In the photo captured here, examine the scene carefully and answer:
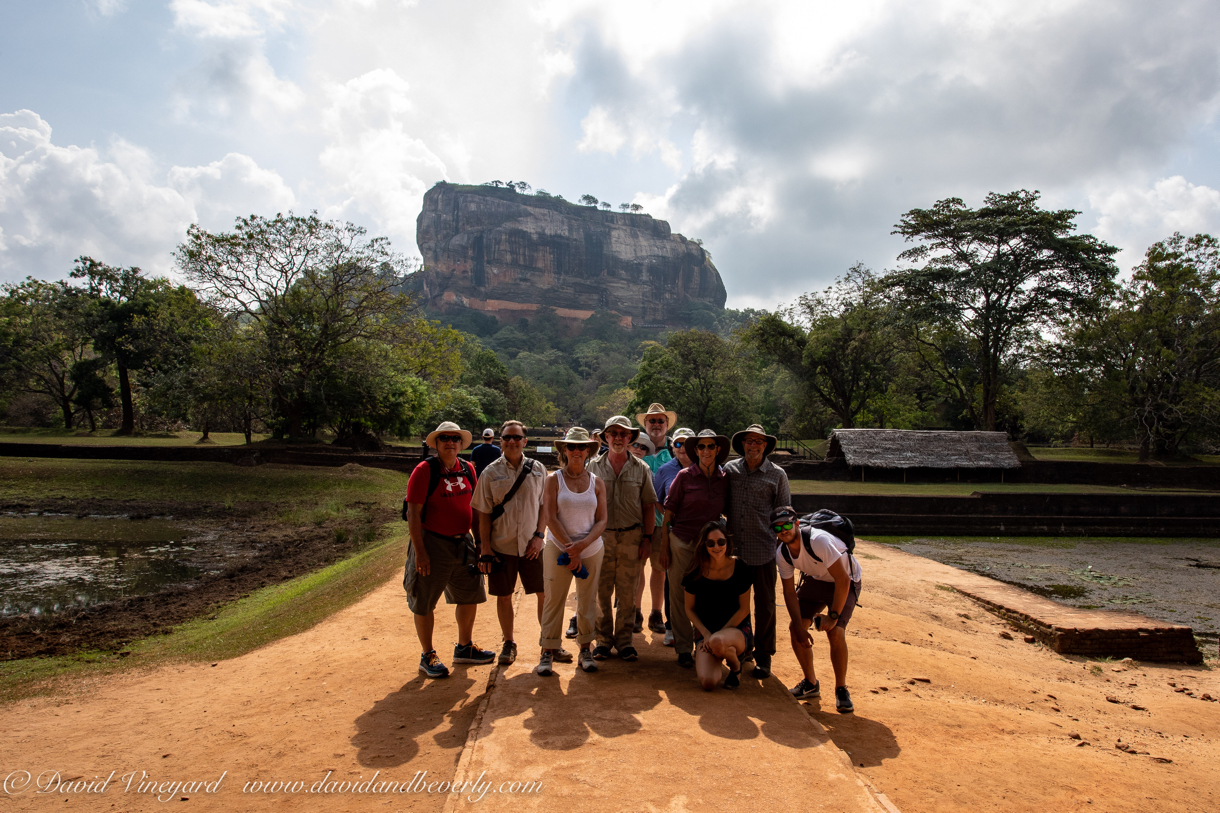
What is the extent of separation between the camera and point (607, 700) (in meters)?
3.63

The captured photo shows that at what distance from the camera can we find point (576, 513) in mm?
4125

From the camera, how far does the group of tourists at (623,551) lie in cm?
402

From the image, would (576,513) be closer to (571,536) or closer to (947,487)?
(571,536)

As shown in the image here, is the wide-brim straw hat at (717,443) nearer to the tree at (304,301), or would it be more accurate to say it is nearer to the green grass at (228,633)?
the green grass at (228,633)

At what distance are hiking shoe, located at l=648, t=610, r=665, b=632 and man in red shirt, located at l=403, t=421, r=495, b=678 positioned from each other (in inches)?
60.8

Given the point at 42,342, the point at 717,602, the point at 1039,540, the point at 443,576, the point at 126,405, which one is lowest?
the point at 1039,540

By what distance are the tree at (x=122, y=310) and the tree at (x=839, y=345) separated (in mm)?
27601

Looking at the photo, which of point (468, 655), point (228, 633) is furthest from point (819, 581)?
point (228, 633)

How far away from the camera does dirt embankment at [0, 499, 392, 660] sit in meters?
6.39

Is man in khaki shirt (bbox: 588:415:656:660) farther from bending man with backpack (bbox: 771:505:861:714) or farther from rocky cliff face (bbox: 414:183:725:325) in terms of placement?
rocky cliff face (bbox: 414:183:725:325)

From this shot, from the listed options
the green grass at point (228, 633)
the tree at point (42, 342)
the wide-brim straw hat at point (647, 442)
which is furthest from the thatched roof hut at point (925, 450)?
the tree at point (42, 342)

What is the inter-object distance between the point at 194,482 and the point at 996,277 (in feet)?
98.1

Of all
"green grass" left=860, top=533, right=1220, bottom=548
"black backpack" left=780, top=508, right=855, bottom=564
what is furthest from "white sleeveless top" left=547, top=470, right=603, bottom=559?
"green grass" left=860, top=533, right=1220, bottom=548

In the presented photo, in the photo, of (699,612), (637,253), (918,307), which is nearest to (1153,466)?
(918,307)
